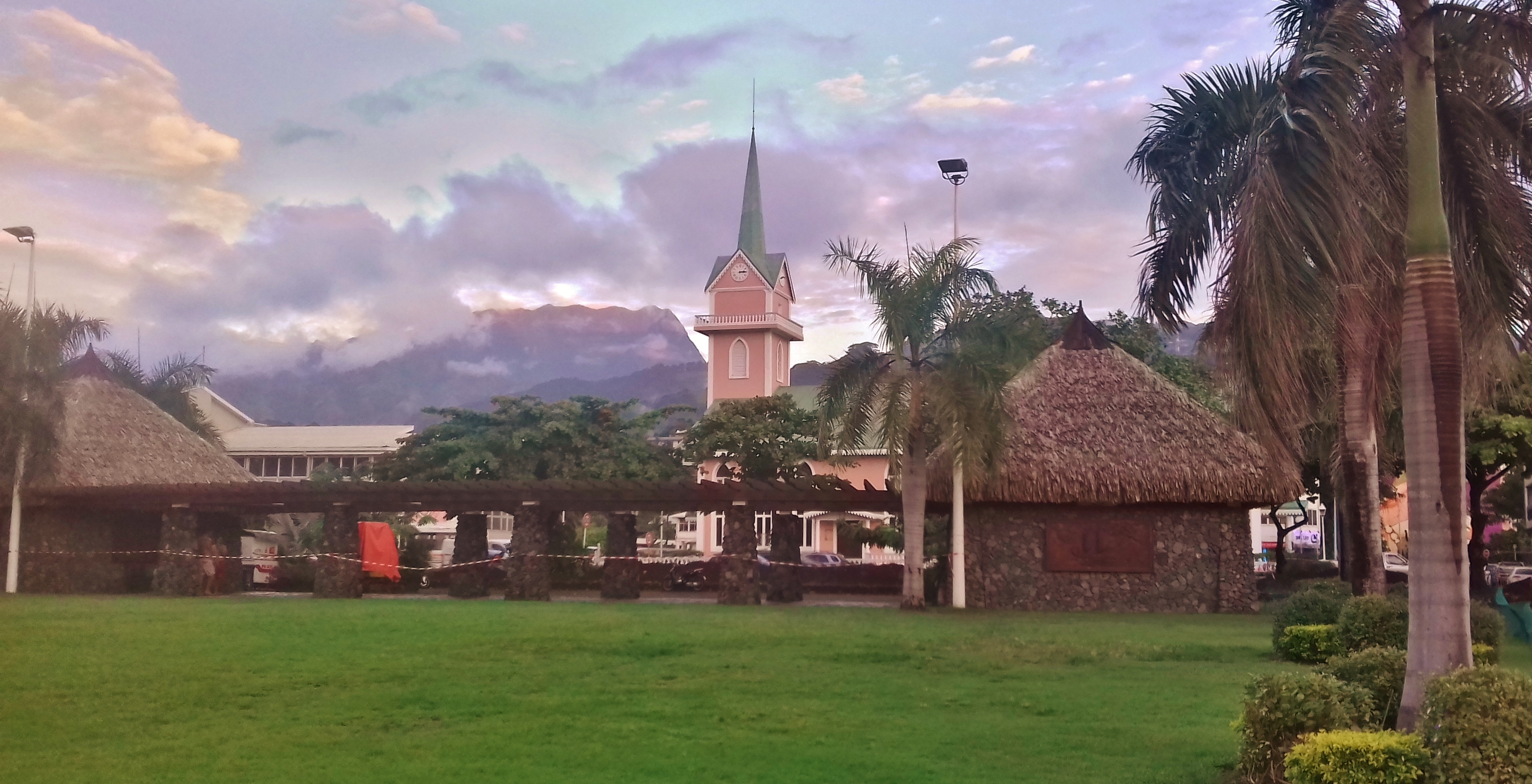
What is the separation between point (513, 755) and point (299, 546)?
115ft

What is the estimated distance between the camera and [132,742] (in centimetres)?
860

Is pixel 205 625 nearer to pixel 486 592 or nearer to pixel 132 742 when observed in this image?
pixel 132 742

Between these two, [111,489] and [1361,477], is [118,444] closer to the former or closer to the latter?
[111,489]

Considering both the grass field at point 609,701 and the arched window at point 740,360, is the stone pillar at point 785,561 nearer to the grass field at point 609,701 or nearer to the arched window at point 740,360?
the grass field at point 609,701

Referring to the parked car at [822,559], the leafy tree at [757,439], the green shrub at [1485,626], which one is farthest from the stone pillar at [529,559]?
the green shrub at [1485,626]

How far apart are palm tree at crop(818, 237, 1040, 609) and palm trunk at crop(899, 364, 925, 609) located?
0.7 inches

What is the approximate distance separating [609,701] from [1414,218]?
716cm

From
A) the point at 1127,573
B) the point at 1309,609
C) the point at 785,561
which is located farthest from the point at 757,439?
the point at 1309,609

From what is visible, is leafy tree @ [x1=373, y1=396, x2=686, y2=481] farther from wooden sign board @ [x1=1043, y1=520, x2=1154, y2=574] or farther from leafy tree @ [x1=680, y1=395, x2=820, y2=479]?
wooden sign board @ [x1=1043, y1=520, x2=1154, y2=574]

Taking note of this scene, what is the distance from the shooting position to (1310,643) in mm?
13477

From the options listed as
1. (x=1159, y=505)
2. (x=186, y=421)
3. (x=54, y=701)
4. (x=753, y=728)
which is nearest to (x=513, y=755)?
(x=753, y=728)

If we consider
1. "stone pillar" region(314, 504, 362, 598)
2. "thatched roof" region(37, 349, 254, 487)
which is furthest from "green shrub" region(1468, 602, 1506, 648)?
"thatched roof" region(37, 349, 254, 487)

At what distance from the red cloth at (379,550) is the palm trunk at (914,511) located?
516 inches

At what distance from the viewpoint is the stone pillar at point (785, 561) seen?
26.1 meters
